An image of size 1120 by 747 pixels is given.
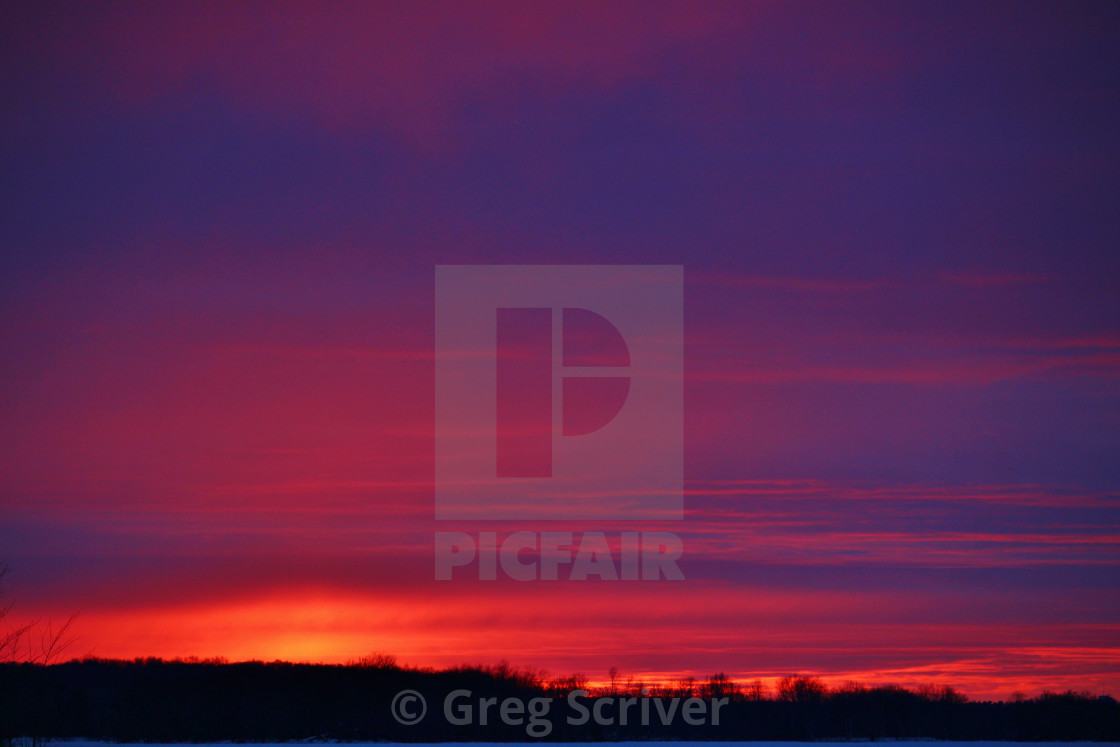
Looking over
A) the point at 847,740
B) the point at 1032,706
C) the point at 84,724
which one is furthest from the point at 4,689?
the point at 1032,706

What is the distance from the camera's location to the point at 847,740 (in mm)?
76562

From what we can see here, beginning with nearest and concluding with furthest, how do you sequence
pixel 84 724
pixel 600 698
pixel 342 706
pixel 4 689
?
pixel 4 689
pixel 84 724
pixel 600 698
pixel 342 706

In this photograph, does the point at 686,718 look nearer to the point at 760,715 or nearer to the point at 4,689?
the point at 760,715

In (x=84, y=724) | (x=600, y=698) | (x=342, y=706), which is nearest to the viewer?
(x=84, y=724)

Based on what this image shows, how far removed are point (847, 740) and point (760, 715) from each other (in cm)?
672

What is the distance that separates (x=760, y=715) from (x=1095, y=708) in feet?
81.7

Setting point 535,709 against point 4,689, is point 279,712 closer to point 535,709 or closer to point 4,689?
point 535,709

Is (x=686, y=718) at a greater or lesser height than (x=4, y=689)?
lesser

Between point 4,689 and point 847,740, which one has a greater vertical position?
point 4,689

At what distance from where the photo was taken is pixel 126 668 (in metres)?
82.1

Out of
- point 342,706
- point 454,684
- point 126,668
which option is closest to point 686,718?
point 454,684

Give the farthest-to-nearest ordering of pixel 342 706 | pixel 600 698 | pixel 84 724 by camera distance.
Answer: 1. pixel 342 706
2. pixel 600 698
3. pixel 84 724

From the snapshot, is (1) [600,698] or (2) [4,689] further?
(1) [600,698]

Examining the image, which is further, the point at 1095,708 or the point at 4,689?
the point at 1095,708
